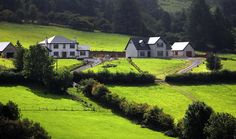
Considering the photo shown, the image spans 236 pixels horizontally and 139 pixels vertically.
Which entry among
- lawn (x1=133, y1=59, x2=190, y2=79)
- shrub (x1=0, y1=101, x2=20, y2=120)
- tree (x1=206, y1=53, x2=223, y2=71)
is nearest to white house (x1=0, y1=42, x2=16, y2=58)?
lawn (x1=133, y1=59, x2=190, y2=79)

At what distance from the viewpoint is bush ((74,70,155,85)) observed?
356 ft

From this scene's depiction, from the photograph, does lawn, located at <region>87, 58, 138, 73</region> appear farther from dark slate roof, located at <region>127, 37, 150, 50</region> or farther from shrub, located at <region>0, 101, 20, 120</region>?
shrub, located at <region>0, 101, 20, 120</region>

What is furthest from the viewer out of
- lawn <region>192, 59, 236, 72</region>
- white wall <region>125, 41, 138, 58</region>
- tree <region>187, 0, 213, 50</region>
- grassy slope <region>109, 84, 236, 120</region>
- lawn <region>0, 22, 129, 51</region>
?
tree <region>187, 0, 213, 50</region>

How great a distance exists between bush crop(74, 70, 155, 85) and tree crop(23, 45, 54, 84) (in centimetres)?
818

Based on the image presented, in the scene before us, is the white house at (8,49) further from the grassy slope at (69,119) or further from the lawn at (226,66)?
the lawn at (226,66)

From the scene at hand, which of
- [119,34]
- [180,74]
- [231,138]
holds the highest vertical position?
[119,34]

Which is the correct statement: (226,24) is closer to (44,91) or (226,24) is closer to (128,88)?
(128,88)

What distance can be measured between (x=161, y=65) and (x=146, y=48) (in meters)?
23.1

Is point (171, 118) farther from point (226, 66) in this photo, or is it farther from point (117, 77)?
point (226, 66)

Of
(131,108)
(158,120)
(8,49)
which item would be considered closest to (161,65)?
(8,49)

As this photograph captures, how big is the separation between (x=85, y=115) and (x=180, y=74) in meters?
34.3

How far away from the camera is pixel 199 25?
190 m

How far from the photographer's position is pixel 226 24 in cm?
19950

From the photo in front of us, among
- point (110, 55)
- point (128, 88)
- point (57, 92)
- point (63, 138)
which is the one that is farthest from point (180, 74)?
point (63, 138)
